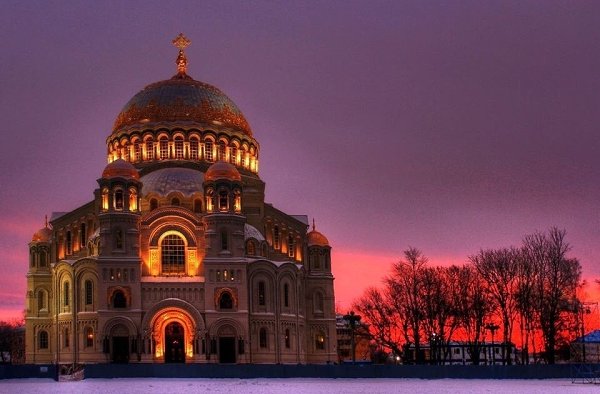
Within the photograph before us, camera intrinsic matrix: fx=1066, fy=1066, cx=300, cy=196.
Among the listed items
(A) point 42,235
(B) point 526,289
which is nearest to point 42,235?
(A) point 42,235

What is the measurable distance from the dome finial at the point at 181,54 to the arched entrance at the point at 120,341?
30.2 meters

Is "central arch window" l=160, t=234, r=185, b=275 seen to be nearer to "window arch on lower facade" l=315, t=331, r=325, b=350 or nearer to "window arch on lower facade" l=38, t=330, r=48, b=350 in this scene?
"window arch on lower facade" l=38, t=330, r=48, b=350

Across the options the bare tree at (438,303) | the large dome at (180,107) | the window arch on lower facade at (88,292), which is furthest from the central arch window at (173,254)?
the bare tree at (438,303)

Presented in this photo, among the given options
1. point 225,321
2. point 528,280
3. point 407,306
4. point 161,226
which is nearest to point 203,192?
point 161,226

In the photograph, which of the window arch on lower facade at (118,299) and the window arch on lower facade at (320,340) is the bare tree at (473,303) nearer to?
the window arch on lower facade at (320,340)

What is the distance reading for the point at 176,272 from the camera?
3095 inches

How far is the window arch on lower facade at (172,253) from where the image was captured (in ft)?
258

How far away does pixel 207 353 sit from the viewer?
248 feet

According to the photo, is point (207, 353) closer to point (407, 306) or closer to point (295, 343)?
point (295, 343)

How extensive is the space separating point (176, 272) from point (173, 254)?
1443 millimetres

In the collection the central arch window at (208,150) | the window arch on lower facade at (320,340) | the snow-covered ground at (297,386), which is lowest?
the snow-covered ground at (297,386)

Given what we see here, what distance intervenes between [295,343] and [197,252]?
10.1 meters

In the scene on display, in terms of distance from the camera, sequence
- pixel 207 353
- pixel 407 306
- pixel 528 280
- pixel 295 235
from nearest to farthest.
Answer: pixel 528 280
pixel 207 353
pixel 407 306
pixel 295 235

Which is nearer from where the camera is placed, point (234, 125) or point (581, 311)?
point (581, 311)
